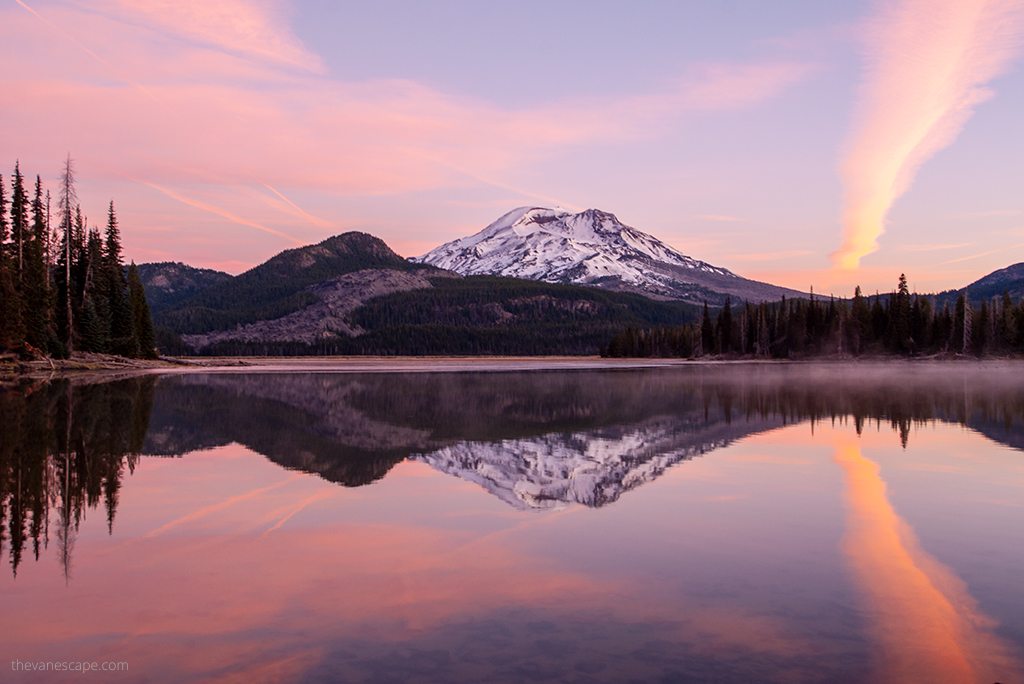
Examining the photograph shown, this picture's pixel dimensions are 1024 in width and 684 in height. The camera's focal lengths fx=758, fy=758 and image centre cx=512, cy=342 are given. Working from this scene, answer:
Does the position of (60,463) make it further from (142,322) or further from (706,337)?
(706,337)

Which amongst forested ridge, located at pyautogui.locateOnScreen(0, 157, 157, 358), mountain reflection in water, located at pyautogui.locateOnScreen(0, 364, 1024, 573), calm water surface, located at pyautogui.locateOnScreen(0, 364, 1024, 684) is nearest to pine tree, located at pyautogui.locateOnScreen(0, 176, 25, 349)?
forested ridge, located at pyautogui.locateOnScreen(0, 157, 157, 358)

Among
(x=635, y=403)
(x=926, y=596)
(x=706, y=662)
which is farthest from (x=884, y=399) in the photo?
(x=706, y=662)

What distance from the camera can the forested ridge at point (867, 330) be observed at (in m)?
125

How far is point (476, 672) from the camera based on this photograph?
692 centimetres

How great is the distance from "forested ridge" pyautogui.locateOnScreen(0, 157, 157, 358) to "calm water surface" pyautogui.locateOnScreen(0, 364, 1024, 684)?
164 ft

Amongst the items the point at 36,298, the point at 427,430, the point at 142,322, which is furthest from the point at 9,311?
the point at 427,430

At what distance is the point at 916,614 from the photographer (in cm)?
839

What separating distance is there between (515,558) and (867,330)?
471ft

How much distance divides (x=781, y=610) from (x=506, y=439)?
53.1 ft

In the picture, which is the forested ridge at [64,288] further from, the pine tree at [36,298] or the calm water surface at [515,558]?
the calm water surface at [515,558]

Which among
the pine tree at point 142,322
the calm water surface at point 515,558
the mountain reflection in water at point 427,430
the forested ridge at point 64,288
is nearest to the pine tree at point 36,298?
the forested ridge at point 64,288

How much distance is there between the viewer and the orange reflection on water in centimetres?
A: 704

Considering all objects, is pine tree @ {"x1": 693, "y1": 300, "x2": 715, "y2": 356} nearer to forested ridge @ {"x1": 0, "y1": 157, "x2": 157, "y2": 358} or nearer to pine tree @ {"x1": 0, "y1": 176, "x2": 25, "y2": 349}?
forested ridge @ {"x1": 0, "y1": 157, "x2": 157, "y2": 358}

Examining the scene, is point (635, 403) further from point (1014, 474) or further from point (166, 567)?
point (166, 567)
